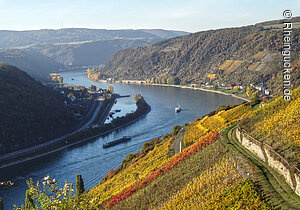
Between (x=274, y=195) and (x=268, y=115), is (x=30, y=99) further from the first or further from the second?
(x=274, y=195)

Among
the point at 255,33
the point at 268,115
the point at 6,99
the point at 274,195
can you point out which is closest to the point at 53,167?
the point at 6,99

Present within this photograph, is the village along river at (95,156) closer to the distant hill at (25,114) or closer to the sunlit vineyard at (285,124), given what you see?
the distant hill at (25,114)

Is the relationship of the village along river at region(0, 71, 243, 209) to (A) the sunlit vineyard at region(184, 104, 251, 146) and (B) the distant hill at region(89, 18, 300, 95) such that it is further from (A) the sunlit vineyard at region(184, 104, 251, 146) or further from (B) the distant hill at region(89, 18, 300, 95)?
(B) the distant hill at region(89, 18, 300, 95)

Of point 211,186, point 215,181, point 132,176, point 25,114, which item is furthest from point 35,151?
point 211,186

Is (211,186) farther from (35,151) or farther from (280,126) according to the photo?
(35,151)

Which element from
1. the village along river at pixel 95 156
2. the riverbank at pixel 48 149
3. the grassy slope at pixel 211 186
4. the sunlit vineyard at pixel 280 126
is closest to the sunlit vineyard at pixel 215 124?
the grassy slope at pixel 211 186
